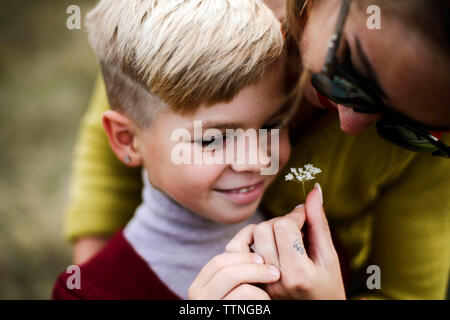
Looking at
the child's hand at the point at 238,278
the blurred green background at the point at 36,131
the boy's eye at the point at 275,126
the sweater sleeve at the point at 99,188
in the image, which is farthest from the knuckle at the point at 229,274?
the blurred green background at the point at 36,131

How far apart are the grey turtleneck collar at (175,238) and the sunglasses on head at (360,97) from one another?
0.23 metres

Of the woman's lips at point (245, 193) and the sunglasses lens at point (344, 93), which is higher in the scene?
the sunglasses lens at point (344, 93)

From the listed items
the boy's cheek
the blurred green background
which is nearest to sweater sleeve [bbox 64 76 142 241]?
the blurred green background

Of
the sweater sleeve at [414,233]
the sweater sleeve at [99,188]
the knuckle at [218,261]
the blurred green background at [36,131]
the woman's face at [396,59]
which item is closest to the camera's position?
the woman's face at [396,59]

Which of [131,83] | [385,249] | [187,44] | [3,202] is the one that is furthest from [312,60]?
[3,202]

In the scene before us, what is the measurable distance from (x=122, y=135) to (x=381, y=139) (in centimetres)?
43

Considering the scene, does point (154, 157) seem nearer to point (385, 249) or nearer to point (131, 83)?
point (131, 83)

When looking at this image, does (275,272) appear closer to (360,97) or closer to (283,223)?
(283,223)

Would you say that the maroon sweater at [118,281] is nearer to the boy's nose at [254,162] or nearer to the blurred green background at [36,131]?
the boy's nose at [254,162]

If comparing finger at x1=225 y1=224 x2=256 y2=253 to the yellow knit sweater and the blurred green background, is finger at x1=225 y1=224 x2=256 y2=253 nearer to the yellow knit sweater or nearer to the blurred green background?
the yellow knit sweater

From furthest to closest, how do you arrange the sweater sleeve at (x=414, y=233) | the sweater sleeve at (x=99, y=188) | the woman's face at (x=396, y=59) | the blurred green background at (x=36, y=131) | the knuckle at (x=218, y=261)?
the blurred green background at (x=36, y=131) → the sweater sleeve at (x=99, y=188) → the sweater sleeve at (x=414, y=233) → the knuckle at (x=218, y=261) → the woman's face at (x=396, y=59)

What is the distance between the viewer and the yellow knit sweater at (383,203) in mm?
642

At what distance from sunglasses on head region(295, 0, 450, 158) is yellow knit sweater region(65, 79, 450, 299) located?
0.11 feet

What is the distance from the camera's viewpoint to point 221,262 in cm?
59
